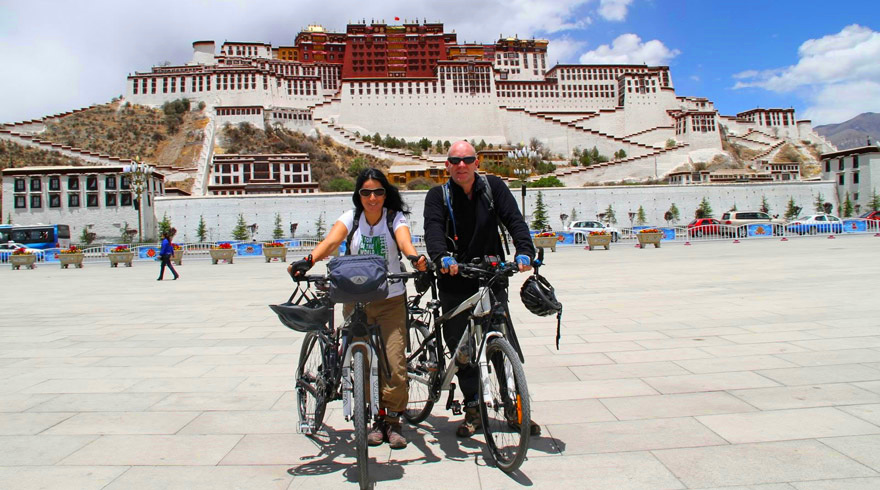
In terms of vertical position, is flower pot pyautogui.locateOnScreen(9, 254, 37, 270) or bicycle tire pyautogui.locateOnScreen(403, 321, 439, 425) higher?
flower pot pyautogui.locateOnScreen(9, 254, 37, 270)

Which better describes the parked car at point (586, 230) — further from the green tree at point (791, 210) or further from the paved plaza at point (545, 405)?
the green tree at point (791, 210)

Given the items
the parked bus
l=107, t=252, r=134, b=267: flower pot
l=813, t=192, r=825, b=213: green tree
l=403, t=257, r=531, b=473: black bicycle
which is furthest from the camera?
l=813, t=192, r=825, b=213: green tree

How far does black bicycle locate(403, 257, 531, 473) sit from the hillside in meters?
56.5

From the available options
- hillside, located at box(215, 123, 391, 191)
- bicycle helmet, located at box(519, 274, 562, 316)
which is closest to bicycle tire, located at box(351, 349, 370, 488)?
bicycle helmet, located at box(519, 274, 562, 316)

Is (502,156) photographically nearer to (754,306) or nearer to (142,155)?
(142,155)

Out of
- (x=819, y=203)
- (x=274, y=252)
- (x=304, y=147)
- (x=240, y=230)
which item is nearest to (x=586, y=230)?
(x=274, y=252)

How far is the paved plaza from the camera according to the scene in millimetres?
2834

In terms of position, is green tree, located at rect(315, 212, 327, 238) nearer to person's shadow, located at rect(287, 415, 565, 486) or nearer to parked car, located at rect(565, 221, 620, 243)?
parked car, located at rect(565, 221, 620, 243)

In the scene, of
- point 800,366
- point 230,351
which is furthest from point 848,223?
point 230,351

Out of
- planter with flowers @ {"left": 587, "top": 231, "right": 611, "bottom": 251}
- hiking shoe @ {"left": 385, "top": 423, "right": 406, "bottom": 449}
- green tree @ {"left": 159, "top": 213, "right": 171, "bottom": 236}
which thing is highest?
green tree @ {"left": 159, "top": 213, "right": 171, "bottom": 236}

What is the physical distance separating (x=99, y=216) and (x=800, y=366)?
44.6m

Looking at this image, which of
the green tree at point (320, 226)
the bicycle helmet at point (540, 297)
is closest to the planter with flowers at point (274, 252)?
the bicycle helmet at point (540, 297)

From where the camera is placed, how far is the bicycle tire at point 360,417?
105 inches

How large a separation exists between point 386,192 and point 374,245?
1.04 feet
